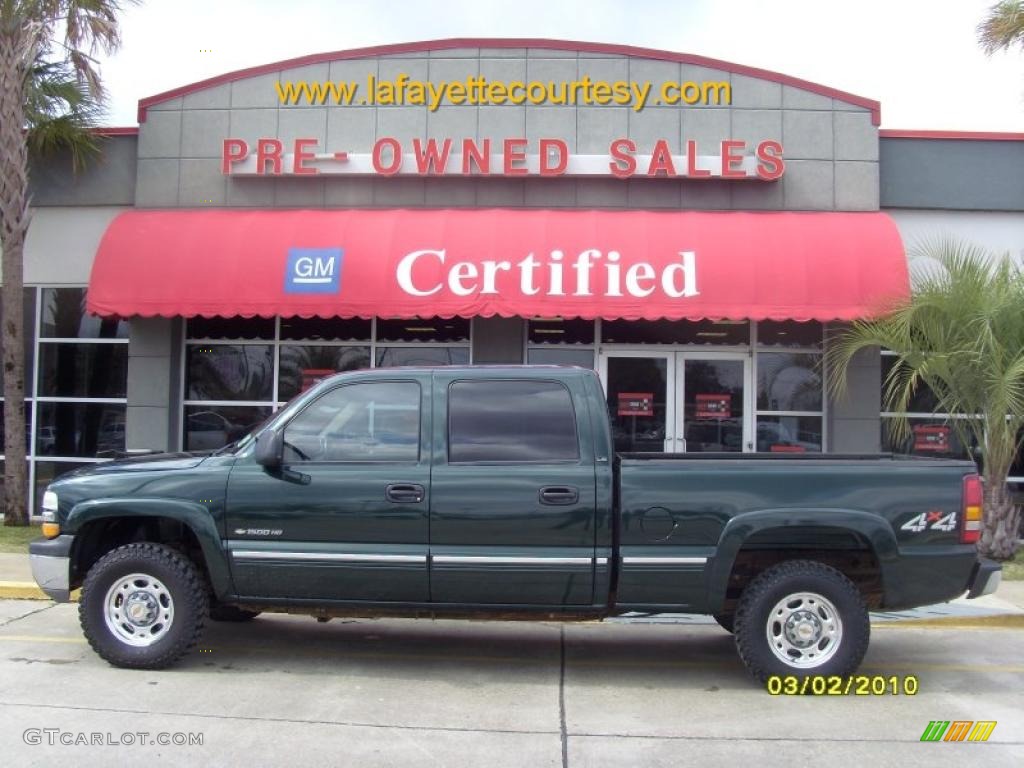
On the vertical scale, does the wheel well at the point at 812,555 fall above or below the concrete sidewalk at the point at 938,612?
above

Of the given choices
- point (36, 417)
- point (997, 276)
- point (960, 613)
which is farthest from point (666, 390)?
point (36, 417)

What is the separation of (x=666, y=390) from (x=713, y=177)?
9.44 feet

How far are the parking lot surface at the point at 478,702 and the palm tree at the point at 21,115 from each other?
16.5ft

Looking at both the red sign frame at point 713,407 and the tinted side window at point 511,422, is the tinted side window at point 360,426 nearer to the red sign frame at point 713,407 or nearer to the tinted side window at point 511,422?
the tinted side window at point 511,422

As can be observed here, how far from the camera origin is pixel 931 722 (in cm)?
545

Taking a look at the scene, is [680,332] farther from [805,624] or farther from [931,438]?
[805,624]

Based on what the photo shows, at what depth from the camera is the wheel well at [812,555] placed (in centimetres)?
585

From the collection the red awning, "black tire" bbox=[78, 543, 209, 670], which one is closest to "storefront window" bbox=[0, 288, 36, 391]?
the red awning

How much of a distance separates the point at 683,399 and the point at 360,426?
723cm

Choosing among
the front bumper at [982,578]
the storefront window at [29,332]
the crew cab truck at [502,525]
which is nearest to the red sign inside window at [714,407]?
the crew cab truck at [502,525]

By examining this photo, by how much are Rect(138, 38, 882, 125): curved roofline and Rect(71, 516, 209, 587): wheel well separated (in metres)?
8.38

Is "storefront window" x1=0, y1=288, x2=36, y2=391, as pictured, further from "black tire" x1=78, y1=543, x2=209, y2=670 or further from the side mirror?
the side mirror

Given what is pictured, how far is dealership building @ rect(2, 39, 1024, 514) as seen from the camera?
11.9m

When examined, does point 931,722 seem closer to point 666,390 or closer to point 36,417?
point 666,390
